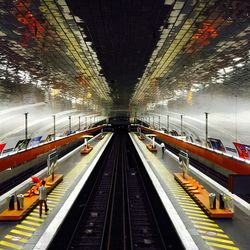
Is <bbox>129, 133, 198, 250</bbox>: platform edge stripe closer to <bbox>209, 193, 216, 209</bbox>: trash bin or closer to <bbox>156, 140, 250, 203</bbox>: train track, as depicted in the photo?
<bbox>209, 193, 216, 209</bbox>: trash bin

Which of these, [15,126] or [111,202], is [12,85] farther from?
[111,202]

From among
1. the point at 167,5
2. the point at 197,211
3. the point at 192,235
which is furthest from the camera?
the point at 197,211

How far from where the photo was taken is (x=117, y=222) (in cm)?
1359

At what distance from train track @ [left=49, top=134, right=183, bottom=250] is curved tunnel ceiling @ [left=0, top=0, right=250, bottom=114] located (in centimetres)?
→ 620

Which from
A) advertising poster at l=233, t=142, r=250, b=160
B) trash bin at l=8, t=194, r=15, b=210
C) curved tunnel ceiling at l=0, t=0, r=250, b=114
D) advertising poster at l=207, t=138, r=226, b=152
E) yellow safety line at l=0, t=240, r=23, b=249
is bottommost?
yellow safety line at l=0, t=240, r=23, b=249

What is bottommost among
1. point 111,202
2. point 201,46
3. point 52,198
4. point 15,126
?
point 111,202

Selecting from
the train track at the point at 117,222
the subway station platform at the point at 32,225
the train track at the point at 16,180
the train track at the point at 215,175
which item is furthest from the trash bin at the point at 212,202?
the train track at the point at 16,180

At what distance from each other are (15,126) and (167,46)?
40.9 ft

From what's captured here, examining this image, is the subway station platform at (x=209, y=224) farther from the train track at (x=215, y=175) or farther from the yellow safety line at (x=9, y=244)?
the yellow safety line at (x=9, y=244)

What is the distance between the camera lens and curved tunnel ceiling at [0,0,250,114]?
10.2 metres

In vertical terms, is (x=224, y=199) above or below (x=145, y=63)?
below

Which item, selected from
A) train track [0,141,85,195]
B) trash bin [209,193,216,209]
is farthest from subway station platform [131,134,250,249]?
train track [0,141,85,195]

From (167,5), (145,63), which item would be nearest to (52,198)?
(167,5)

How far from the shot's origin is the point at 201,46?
47.6ft
